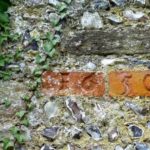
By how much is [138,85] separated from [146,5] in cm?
32

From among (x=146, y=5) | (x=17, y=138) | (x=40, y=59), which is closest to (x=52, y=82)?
(x=40, y=59)

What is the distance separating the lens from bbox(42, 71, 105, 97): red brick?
1.94 meters

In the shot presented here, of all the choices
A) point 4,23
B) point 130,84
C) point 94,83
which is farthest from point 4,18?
Result: point 130,84

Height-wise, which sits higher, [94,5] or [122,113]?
[94,5]

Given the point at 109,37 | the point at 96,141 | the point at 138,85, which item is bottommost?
the point at 96,141

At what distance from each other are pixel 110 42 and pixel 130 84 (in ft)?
0.59

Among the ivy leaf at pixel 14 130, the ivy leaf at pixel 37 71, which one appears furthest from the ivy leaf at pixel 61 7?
the ivy leaf at pixel 14 130

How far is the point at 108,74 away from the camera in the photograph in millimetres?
1945

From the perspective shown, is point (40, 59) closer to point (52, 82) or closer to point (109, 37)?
Answer: point (52, 82)

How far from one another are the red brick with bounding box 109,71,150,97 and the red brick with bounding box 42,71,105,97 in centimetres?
5

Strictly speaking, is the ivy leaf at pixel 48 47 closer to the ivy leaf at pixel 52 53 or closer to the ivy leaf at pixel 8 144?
the ivy leaf at pixel 52 53

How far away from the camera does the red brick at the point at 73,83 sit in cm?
194

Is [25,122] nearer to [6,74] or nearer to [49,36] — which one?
[6,74]

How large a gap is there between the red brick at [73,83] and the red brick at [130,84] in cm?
5
